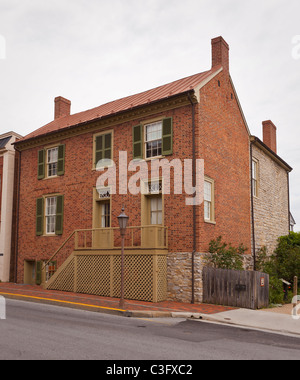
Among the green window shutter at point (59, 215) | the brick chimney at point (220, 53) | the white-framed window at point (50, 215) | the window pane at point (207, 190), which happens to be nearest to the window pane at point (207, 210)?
the window pane at point (207, 190)

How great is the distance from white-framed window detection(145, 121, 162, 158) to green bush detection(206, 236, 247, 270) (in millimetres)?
4266

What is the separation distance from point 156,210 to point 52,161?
22.9 ft

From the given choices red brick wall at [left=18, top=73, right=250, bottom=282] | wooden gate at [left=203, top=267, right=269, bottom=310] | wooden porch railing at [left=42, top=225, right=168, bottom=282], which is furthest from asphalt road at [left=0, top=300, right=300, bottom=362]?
red brick wall at [left=18, top=73, right=250, bottom=282]

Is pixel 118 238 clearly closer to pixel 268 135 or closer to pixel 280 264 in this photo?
pixel 280 264

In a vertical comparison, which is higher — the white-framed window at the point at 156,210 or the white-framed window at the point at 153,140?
the white-framed window at the point at 153,140

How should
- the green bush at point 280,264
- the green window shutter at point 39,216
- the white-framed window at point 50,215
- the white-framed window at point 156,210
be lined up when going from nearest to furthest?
1. the white-framed window at point 156,210
2. the green bush at point 280,264
3. the white-framed window at point 50,215
4. the green window shutter at point 39,216

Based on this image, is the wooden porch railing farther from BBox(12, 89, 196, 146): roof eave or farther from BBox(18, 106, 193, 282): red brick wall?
BBox(12, 89, 196, 146): roof eave

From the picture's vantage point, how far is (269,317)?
1177 centimetres

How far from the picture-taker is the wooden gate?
531 inches

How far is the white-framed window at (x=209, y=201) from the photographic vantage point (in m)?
15.5

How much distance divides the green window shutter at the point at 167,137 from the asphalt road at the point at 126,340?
670cm

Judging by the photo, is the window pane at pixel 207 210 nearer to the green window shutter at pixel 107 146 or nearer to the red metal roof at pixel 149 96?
the red metal roof at pixel 149 96
